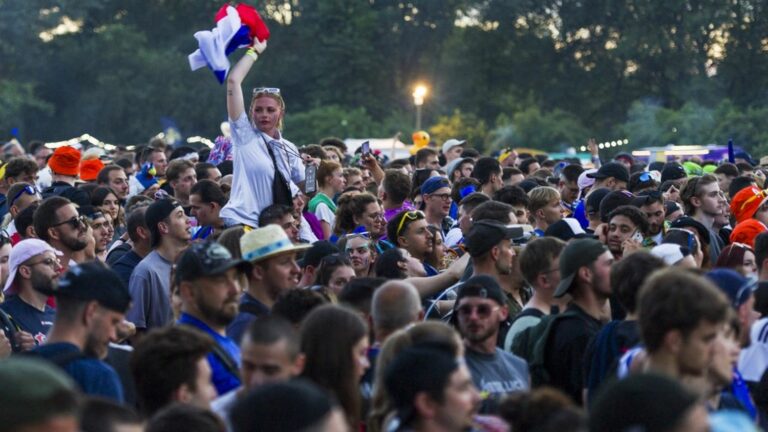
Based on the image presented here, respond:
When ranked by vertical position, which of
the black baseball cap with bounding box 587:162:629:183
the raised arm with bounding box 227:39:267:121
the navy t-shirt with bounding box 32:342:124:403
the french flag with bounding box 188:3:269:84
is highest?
the french flag with bounding box 188:3:269:84

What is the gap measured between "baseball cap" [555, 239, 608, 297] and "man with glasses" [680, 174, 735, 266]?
15.6 ft

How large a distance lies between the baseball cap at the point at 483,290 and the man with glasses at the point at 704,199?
5471 millimetres

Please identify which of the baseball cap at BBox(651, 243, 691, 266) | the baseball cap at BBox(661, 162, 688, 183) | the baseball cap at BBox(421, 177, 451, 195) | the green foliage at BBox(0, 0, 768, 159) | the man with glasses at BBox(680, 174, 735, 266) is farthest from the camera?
the green foliage at BBox(0, 0, 768, 159)

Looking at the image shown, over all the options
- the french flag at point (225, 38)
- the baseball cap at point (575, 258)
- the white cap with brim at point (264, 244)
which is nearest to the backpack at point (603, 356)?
the baseball cap at point (575, 258)

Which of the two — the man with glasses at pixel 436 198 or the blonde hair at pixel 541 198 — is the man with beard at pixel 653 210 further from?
the man with glasses at pixel 436 198

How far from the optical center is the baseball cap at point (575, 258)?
307 inches

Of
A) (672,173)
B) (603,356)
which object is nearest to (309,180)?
(603,356)

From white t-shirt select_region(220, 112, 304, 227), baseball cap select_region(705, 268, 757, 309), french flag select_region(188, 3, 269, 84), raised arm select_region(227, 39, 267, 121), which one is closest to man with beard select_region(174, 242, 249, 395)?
baseball cap select_region(705, 268, 757, 309)

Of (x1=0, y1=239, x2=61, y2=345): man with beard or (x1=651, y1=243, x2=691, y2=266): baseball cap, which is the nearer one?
(x1=651, y1=243, x2=691, y2=266): baseball cap

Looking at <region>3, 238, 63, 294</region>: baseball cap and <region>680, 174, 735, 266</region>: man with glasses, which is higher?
<region>3, 238, 63, 294</region>: baseball cap

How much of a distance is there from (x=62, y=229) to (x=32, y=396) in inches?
227

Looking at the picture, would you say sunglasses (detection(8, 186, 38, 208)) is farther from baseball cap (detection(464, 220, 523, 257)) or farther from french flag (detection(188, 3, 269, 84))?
baseball cap (detection(464, 220, 523, 257))

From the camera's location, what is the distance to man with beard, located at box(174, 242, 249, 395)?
686cm

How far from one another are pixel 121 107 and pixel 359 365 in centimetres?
5918
